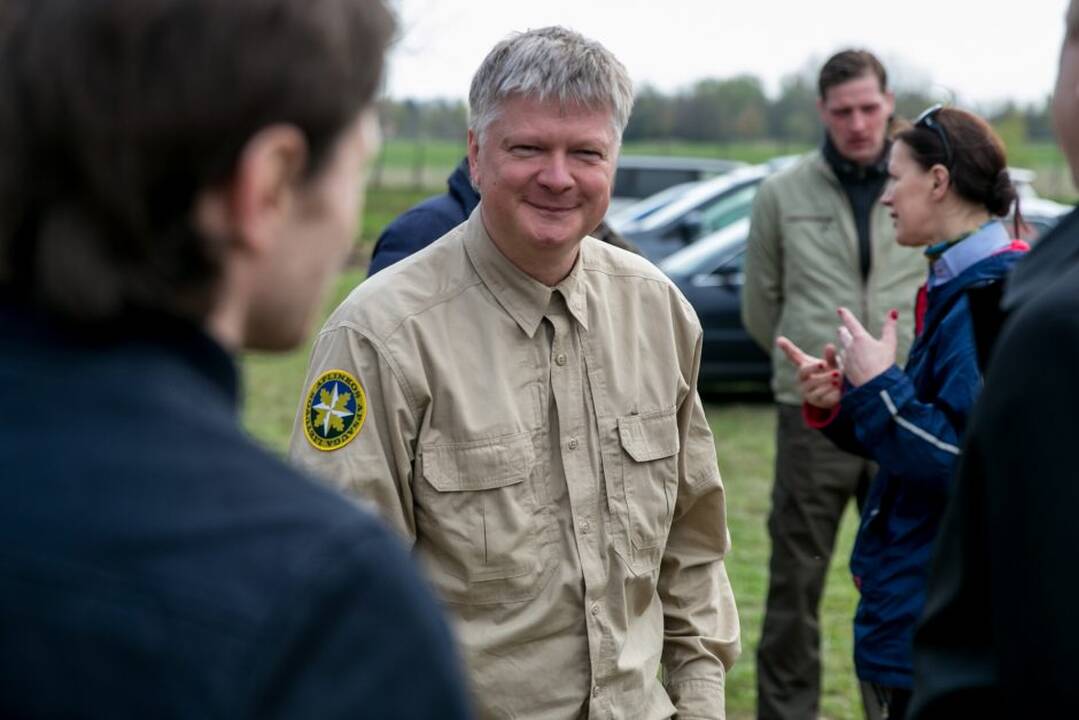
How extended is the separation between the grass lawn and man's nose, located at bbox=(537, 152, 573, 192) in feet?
6.52

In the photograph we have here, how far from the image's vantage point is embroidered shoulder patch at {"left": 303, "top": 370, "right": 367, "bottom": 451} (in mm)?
2537

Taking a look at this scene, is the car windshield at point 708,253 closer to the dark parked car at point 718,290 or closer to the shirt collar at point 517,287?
the dark parked car at point 718,290

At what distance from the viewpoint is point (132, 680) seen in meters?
1.00

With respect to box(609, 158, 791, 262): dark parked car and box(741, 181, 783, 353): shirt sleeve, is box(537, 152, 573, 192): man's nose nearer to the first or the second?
box(741, 181, 783, 353): shirt sleeve

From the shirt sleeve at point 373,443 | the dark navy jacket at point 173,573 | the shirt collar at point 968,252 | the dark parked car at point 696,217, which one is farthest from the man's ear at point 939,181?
the dark parked car at point 696,217

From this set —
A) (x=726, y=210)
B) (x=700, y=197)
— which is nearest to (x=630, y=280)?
(x=726, y=210)

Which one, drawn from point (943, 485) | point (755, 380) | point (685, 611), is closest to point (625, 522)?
point (685, 611)

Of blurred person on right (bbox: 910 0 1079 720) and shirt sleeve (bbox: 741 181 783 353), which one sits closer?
blurred person on right (bbox: 910 0 1079 720)

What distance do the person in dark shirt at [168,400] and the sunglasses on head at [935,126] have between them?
2863mm

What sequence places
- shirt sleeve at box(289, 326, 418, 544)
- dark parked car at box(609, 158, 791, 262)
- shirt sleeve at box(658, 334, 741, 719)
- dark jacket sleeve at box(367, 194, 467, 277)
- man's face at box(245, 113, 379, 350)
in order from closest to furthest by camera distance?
man's face at box(245, 113, 379, 350) → shirt sleeve at box(289, 326, 418, 544) → shirt sleeve at box(658, 334, 741, 719) → dark jacket sleeve at box(367, 194, 467, 277) → dark parked car at box(609, 158, 791, 262)

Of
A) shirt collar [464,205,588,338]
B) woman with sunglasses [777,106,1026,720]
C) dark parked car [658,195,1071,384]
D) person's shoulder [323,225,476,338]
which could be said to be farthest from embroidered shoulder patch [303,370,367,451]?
dark parked car [658,195,1071,384]

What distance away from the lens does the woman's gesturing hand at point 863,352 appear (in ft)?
11.4

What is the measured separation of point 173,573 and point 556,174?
185cm

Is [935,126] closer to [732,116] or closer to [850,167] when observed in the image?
[850,167]
